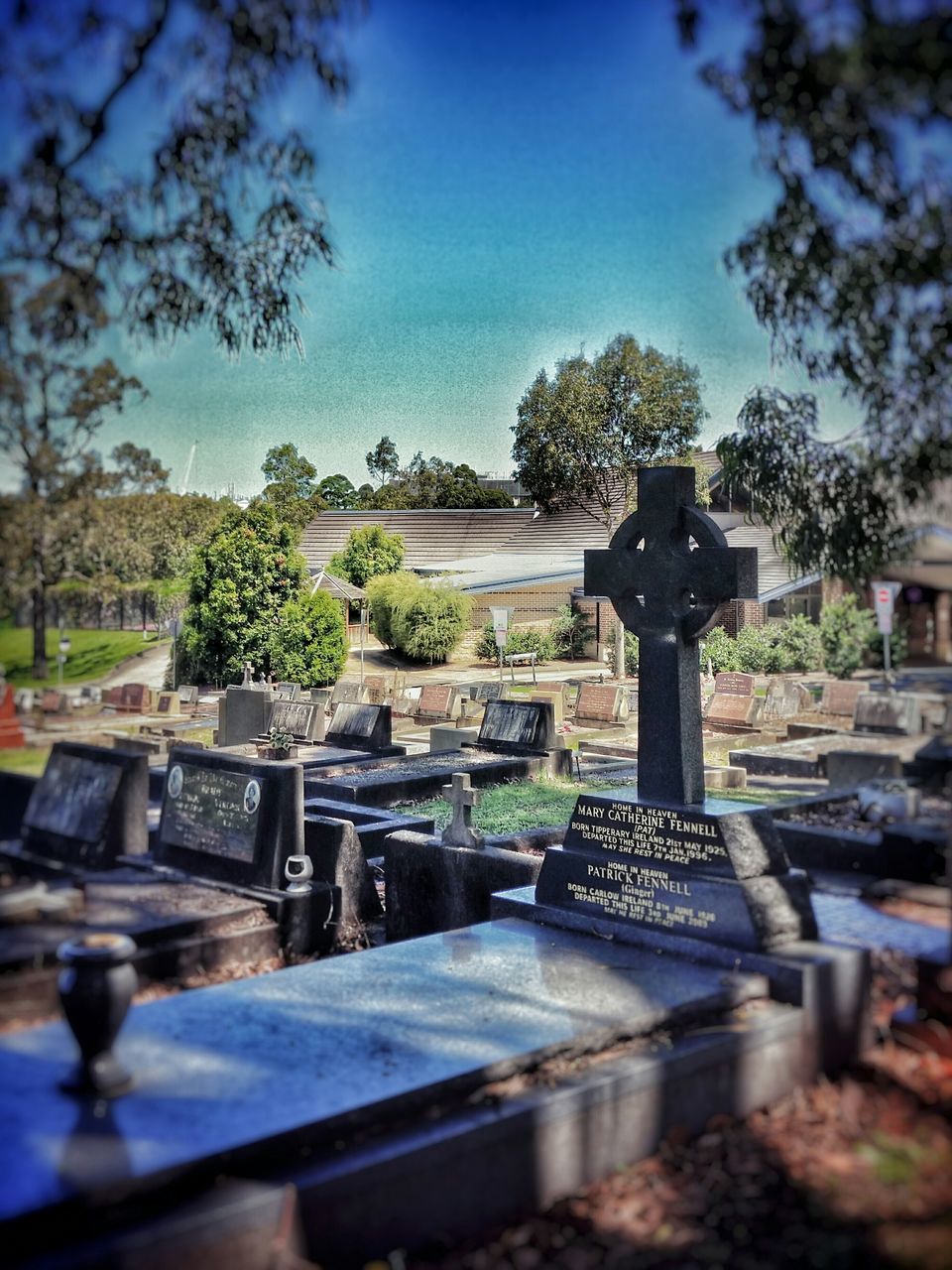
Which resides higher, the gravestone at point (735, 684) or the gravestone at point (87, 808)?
the gravestone at point (735, 684)

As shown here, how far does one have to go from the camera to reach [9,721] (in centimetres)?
495

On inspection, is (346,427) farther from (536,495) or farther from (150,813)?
(150,813)

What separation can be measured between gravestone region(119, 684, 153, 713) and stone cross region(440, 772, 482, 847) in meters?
2.02

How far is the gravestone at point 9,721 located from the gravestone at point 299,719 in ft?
18.6

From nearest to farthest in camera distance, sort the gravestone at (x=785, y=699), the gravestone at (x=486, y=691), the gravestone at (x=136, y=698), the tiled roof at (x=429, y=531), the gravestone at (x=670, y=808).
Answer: the gravestone at (x=670, y=808)
the gravestone at (x=136, y=698)
the gravestone at (x=785, y=699)
the tiled roof at (x=429, y=531)
the gravestone at (x=486, y=691)

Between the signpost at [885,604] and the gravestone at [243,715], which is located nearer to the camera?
the signpost at [885,604]

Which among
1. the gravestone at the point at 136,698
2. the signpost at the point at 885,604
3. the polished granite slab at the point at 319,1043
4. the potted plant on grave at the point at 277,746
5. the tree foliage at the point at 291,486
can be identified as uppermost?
the tree foliage at the point at 291,486

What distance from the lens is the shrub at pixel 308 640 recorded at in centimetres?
955

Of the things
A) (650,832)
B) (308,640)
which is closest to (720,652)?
(650,832)

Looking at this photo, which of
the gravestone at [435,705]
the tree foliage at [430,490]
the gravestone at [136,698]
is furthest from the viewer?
the gravestone at [435,705]

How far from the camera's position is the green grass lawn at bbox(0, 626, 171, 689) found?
16.0 ft

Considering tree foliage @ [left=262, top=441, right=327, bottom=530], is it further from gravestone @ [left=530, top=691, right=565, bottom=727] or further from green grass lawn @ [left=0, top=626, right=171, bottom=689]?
gravestone @ [left=530, top=691, right=565, bottom=727]

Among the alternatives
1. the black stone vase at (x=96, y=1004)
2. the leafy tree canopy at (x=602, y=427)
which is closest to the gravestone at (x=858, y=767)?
the leafy tree canopy at (x=602, y=427)

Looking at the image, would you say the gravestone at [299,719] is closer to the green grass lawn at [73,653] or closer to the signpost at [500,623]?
the signpost at [500,623]
